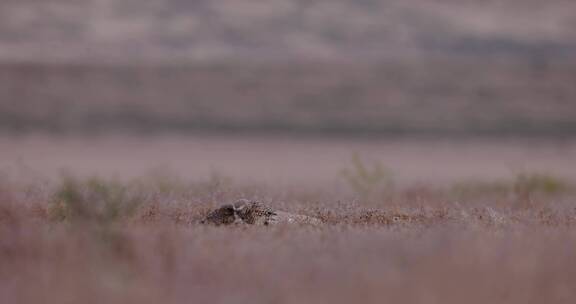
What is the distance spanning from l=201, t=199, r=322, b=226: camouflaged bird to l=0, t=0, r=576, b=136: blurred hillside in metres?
27.1

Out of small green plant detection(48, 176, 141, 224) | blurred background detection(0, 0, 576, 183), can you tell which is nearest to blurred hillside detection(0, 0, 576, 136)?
blurred background detection(0, 0, 576, 183)

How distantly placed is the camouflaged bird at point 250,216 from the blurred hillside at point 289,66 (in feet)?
88.8

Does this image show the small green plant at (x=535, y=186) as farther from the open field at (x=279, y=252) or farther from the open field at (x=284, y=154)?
the open field at (x=284, y=154)

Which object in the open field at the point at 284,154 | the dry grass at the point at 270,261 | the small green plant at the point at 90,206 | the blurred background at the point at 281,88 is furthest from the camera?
the blurred background at the point at 281,88

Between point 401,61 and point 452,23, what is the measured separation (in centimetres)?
987

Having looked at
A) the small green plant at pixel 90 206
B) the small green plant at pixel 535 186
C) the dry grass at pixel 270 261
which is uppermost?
the small green plant at pixel 535 186

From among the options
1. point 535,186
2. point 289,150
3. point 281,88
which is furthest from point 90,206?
point 281,88

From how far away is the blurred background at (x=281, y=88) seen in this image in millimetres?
31828

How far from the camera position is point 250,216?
8789mm

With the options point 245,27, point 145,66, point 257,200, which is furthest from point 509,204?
point 245,27

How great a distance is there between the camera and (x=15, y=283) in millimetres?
5746

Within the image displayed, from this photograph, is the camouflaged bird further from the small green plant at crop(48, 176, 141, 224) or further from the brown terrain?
the small green plant at crop(48, 176, 141, 224)

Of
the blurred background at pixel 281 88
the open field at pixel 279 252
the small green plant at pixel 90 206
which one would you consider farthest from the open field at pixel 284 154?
the small green plant at pixel 90 206

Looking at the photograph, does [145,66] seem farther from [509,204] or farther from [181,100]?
[509,204]
